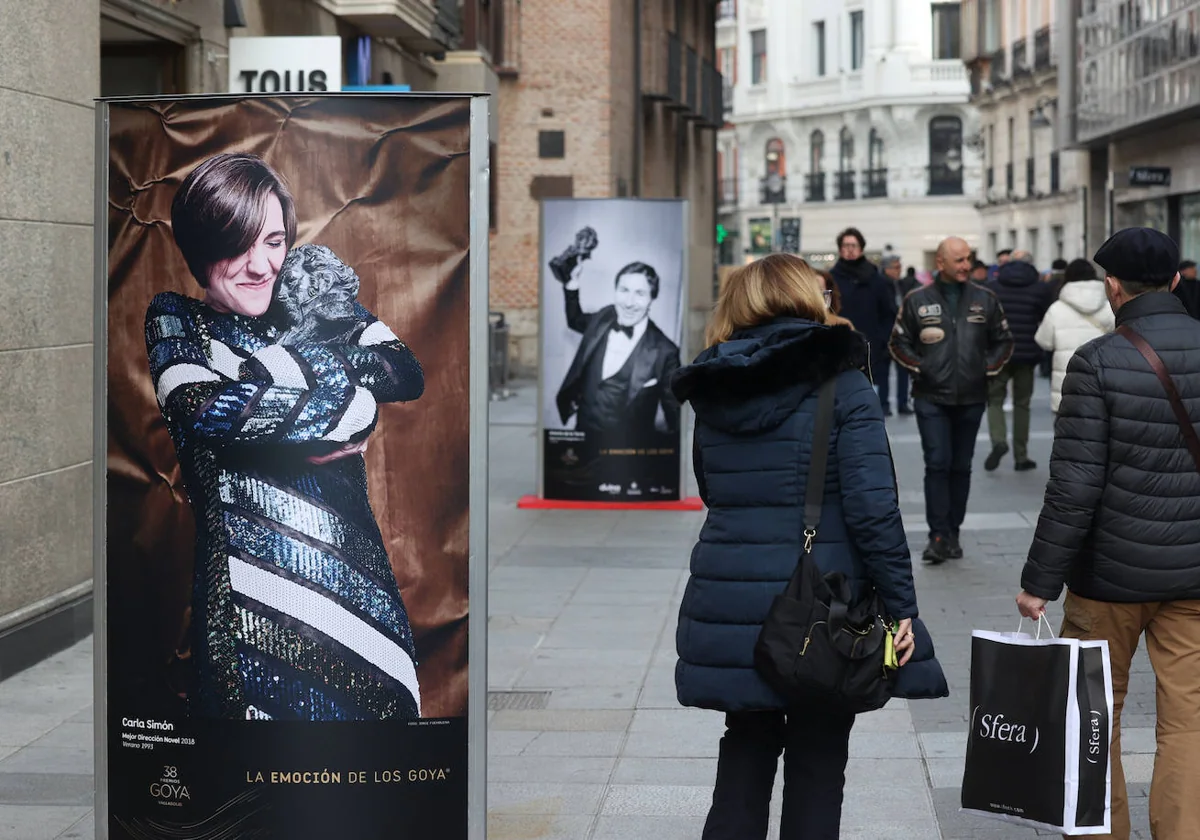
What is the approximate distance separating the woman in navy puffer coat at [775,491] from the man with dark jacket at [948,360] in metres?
6.40

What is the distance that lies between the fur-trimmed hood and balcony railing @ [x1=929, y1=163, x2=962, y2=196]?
69290mm

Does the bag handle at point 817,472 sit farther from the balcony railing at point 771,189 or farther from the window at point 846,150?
the window at point 846,150

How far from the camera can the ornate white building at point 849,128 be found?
71.9 m

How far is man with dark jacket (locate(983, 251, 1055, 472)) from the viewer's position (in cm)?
1695

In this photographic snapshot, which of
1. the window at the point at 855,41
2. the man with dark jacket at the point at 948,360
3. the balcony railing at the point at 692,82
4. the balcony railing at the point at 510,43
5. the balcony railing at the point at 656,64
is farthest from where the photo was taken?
the window at the point at 855,41

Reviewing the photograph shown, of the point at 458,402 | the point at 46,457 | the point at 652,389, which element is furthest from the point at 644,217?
the point at 458,402

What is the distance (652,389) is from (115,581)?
9.27 m

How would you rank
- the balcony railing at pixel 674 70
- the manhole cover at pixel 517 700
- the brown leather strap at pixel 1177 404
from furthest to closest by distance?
the balcony railing at pixel 674 70
the manhole cover at pixel 517 700
the brown leather strap at pixel 1177 404

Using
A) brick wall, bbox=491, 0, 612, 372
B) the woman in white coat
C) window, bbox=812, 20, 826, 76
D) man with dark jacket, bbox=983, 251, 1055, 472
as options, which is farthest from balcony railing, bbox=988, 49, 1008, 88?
the woman in white coat

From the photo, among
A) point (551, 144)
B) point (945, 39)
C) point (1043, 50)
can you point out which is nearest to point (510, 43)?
point (551, 144)

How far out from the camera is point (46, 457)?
877cm

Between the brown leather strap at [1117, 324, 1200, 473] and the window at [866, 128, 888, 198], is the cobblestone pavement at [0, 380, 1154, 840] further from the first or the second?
the window at [866, 128, 888, 198]

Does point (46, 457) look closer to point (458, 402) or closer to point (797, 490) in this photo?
point (458, 402)

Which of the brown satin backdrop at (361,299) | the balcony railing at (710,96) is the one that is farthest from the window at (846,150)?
→ the brown satin backdrop at (361,299)
